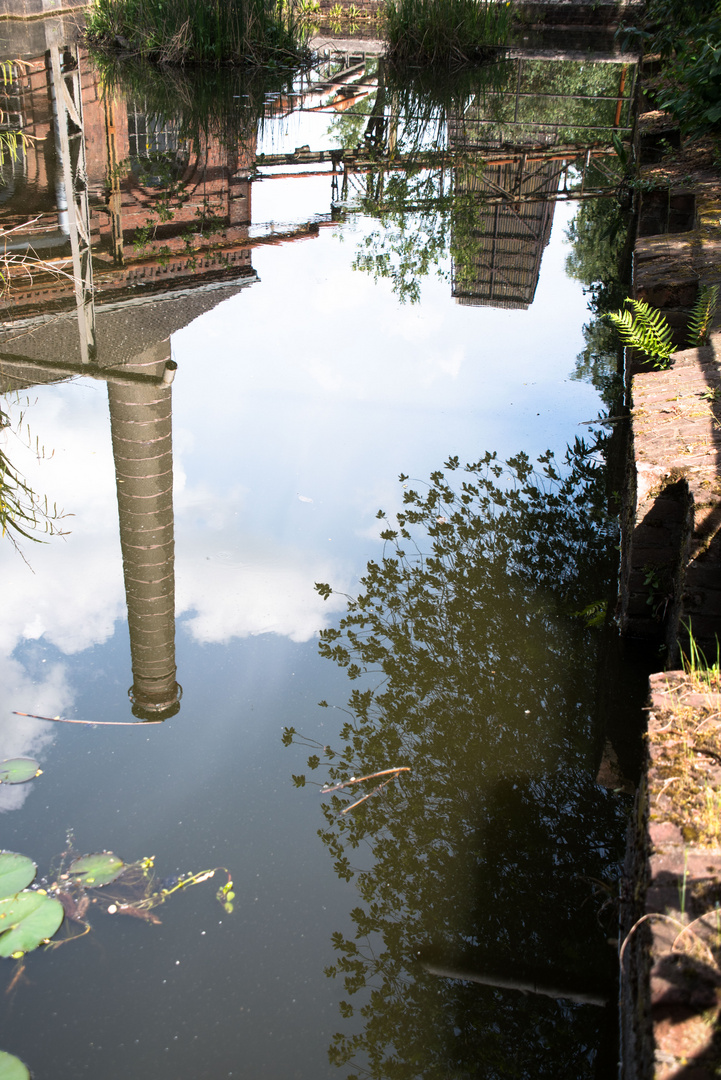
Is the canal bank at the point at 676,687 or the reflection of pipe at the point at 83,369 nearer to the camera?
the canal bank at the point at 676,687

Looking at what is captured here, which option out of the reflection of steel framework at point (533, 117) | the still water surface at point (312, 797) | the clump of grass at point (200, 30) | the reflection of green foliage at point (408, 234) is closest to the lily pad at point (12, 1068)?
the still water surface at point (312, 797)

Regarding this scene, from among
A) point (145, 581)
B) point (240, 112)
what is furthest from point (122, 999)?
point (240, 112)

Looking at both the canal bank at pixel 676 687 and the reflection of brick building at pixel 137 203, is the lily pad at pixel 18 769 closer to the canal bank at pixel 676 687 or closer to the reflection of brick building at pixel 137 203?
the canal bank at pixel 676 687

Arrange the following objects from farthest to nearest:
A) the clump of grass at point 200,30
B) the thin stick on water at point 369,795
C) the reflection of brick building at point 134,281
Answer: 1. the clump of grass at point 200,30
2. the reflection of brick building at point 134,281
3. the thin stick on water at point 369,795

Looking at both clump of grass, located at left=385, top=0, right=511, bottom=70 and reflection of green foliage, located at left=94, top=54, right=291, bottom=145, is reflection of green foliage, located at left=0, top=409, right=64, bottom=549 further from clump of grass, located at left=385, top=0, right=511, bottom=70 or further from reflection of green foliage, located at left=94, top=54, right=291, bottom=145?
clump of grass, located at left=385, top=0, right=511, bottom=70

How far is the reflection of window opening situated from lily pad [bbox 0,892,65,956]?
11.1m

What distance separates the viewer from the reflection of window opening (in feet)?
38.6

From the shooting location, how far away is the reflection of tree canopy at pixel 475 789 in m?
1.94

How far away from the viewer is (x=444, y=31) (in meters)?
17.4

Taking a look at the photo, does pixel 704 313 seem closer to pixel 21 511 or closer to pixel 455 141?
pixel 21 511

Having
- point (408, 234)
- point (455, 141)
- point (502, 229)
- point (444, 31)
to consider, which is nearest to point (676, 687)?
point (408, 234)

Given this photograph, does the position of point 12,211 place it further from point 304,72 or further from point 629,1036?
point 304,72

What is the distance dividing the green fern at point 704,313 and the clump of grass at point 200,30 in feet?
52.6

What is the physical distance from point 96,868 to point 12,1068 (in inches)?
19.9
